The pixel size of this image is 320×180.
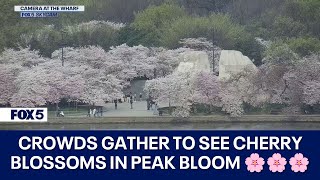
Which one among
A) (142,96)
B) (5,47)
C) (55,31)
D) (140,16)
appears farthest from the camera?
(140,16)

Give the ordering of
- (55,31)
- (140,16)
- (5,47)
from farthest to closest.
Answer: (140,16)
(55,31)
(5,47)

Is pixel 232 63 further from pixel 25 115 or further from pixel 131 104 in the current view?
pixel 25 115

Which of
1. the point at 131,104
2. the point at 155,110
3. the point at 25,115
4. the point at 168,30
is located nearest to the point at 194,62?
the point at 131,104

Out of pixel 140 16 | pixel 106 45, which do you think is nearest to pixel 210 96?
pixel 106 45

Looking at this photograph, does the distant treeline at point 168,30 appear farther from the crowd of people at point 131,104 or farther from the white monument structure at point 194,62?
the crowd of people at point 131,104

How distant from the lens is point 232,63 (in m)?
32.8

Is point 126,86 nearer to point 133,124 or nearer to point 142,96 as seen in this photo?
point 142,96

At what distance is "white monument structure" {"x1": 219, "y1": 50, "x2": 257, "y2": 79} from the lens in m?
32.3

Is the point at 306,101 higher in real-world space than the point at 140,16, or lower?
lower

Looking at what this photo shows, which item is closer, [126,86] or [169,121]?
[169,121]

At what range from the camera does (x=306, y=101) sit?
97.5ft

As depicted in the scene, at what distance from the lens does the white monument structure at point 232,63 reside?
3234 centimetres

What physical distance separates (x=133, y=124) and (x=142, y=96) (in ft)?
13.7

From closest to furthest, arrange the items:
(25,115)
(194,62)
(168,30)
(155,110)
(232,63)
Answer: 1. (25,115)
2. (155,110)
3. (232,63)
4. (194,62)
5. (168,30)
